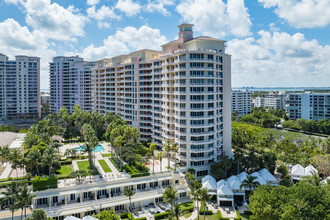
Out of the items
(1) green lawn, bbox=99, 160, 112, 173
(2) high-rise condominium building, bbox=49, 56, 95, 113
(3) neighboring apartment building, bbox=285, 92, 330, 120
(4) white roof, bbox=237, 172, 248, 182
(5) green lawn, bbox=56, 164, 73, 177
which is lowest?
(4) white roof, bbox=237, 172, 248, 182

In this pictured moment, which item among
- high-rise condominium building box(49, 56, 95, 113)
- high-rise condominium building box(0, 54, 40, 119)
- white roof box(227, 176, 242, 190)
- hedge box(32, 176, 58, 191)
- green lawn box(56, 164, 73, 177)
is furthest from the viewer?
high-rise condominium building box(49, 56, 95, 113)

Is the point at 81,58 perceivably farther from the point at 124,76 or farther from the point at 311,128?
the point at 311,128

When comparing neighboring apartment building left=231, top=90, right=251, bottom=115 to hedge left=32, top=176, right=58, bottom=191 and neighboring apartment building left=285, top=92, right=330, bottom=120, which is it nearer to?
neighboring apartment building left=285, top=92, right=330, bottom=120

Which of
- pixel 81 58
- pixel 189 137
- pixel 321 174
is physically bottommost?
pixel 321 174

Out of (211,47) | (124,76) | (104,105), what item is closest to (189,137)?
(211,47)

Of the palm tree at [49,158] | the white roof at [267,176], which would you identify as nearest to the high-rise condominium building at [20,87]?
the palm tree at [49,158]

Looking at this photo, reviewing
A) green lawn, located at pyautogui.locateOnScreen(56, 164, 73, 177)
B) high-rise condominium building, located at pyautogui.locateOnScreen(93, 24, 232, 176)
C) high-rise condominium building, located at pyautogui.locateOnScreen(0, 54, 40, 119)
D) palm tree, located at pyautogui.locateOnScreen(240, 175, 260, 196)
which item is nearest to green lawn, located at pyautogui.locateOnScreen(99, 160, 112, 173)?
green lawn, located at pyautogui.locateOnScreen(56, 164, 73, 177)

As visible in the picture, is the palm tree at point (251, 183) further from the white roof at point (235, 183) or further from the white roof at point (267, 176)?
the white roof at point (267, 176)
